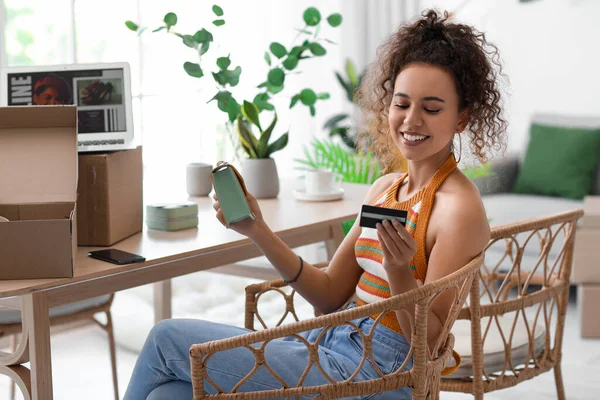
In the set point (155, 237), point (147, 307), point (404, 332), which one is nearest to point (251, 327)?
point (155, 237)

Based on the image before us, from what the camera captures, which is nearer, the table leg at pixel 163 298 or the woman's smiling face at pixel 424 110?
the woman's smiling face at pixel 424 110

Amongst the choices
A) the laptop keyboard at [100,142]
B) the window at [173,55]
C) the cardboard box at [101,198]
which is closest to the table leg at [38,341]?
the cardboard box at [101,198]

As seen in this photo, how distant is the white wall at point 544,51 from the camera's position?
4613mm

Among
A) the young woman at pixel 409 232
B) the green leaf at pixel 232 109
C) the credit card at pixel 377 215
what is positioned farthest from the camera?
the green leaf at pixel 232 109

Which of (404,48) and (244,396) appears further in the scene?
(404,48)

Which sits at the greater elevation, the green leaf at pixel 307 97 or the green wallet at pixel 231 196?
the green leaf at pixel 307 97

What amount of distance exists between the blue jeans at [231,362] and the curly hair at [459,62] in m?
0.48

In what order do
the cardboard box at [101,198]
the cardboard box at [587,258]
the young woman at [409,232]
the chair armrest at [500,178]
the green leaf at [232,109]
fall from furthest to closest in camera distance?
the chair armrest at [500,178] < the cardboard box at [587,258] < the green leaf at [232,109] < the cardboard box at [101,198] < the young woman at [409,232]

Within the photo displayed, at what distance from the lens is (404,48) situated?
1685mm

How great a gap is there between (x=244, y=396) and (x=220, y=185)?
1.39ft

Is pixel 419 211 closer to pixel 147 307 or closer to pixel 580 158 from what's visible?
pixel 147 307

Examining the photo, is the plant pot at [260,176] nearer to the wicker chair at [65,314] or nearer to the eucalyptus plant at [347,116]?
the wicker chair at [65,314]

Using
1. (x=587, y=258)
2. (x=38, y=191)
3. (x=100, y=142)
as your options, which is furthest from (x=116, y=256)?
(x=587, y=258)

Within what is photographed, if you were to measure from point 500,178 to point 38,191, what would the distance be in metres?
3.14
